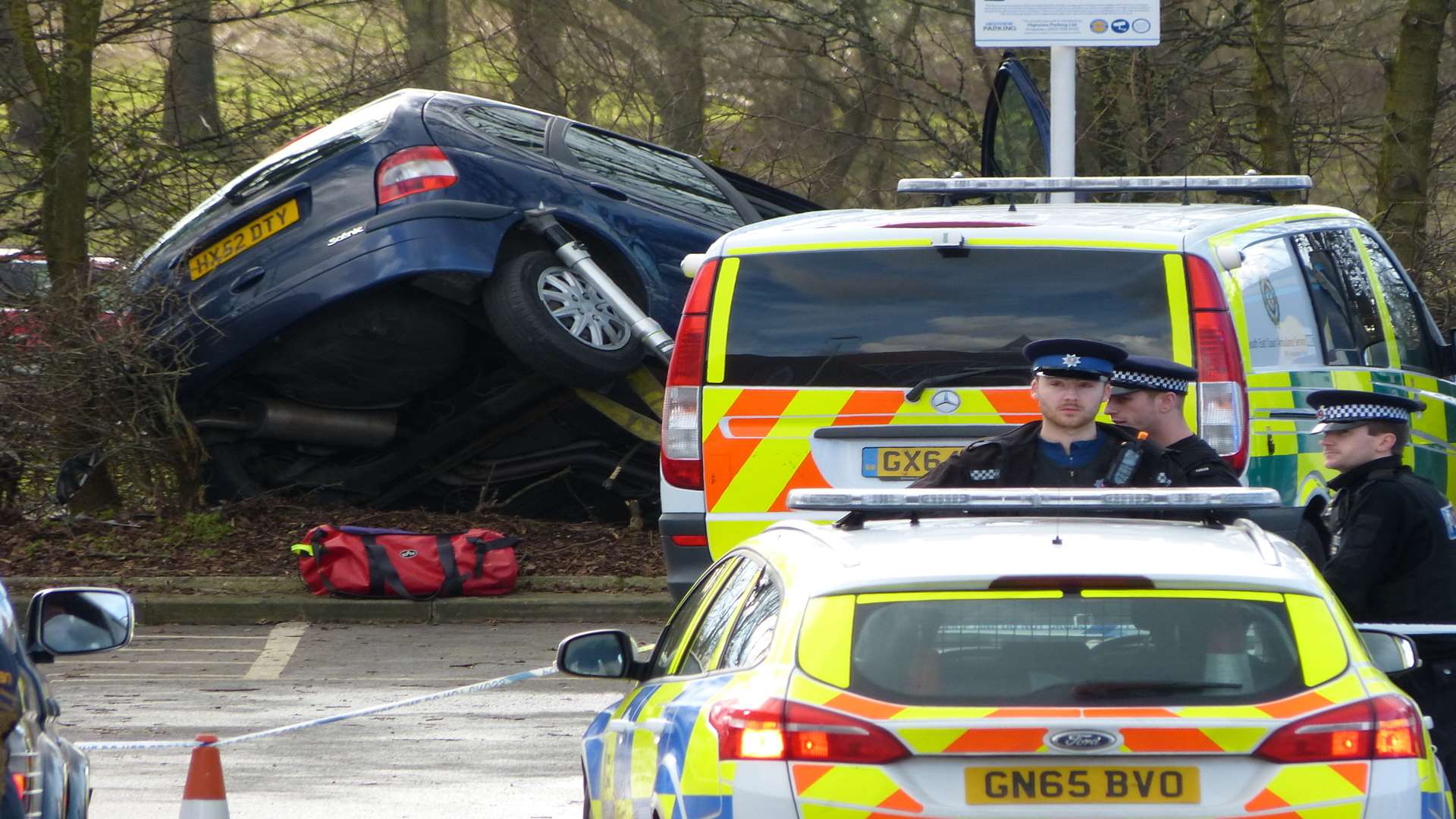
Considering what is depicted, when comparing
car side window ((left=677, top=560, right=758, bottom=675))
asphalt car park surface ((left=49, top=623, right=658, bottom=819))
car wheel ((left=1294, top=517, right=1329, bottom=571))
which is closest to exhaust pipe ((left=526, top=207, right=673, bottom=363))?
asphalt car park surface ((left=49, top=623, right=658, bottom=819))

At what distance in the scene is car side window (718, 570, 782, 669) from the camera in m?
3.72

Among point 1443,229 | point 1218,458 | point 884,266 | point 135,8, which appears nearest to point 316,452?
point 135,8

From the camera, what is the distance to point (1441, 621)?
511cm

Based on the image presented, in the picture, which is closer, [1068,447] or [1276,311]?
[1068,447]

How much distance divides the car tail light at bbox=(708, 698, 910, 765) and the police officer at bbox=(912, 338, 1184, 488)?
206cm

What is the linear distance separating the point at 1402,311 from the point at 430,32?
39.0ft

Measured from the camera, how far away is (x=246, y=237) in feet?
35.1

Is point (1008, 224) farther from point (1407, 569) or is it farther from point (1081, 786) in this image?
point (1081, 786)

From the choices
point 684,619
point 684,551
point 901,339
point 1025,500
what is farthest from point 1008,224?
point 1025,500

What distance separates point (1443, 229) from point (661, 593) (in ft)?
29.3

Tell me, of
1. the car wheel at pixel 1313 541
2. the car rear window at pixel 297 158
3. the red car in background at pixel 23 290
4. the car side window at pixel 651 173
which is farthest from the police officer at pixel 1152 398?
the red car in background at pixel 23 290

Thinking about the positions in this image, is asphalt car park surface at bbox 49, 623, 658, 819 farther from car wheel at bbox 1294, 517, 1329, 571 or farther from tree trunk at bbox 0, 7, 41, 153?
tree trunk at bbox 0, 7, 41, 153

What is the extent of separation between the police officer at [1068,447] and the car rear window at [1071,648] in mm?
1924

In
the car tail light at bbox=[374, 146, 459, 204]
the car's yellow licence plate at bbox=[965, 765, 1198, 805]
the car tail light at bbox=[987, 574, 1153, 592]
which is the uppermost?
the car tail light at bbox=[374, 146, 459, 204]
